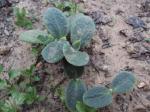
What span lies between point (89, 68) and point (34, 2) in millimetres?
717

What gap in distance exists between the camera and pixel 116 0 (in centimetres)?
264

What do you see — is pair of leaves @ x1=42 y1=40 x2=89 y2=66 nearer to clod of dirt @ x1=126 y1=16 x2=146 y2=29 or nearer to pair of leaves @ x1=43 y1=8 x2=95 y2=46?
pair of leaves @ x1=43 y1=8 x2=95 y2=46

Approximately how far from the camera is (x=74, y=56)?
2.01 meters

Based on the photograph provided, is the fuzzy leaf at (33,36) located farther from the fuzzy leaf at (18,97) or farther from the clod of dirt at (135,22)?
the clod of dirt at (135,22)

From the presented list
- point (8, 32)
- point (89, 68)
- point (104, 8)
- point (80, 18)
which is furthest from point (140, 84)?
point (8, 32)

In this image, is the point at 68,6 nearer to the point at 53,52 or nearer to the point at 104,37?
the point at 104,37

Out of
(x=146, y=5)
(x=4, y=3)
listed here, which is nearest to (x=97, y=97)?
(x=146, y=5)

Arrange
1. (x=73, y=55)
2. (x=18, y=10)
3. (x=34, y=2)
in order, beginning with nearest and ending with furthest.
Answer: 1. (x=73, y=55)
2. (x=18, y=10)
3. (x=34, y=2)

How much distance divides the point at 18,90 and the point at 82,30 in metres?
0.52

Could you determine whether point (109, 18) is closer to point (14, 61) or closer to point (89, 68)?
point (89, 68)

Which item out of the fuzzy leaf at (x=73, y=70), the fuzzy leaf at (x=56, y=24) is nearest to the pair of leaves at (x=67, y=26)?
the fuzzy leaf at (x=56, y=24)

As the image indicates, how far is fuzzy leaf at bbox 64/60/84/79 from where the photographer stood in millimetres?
2077

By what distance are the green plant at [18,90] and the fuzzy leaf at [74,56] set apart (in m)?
0.28

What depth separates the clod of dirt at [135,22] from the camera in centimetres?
245
